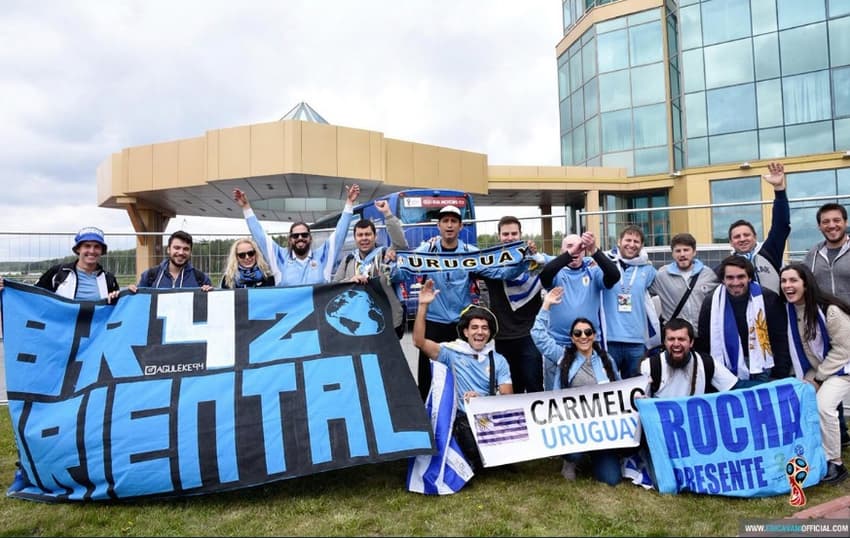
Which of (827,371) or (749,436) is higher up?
(827,371)

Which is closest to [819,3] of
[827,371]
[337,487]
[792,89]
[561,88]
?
[792,89]

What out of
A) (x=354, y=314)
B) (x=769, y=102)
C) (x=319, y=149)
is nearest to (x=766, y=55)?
(x=769, y=102)

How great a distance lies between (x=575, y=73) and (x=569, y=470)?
2775cm

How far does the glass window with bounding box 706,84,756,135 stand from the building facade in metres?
0.04

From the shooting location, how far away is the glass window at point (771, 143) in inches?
838

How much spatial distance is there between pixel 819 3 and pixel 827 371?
22922 millimetres

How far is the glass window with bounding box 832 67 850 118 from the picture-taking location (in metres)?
20.1

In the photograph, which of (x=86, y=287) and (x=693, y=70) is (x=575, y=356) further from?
(x=693, y=70)

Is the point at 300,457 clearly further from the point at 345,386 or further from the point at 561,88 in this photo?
the point at 561,88

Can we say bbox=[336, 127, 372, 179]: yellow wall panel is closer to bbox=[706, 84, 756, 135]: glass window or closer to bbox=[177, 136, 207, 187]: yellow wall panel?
bbox=[177, 136, 207, 187]: yellow wall panel

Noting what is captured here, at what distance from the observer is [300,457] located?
3.79m

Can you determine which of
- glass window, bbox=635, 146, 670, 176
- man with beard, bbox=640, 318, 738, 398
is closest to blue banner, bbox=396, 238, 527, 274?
man with beard, bbox=640, 318, 738, 398

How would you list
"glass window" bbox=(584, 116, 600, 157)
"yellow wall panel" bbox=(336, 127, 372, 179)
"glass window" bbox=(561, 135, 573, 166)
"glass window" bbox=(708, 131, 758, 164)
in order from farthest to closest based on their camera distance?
"glass window" bbox=(561, 135, 573, 166) < "glass window" bbox=(584, 116, 600, 157) < "glass window" bbox=(708, 131, 758, 164) < "yellow wall panel" bbox=(336, 127, 372, 179)

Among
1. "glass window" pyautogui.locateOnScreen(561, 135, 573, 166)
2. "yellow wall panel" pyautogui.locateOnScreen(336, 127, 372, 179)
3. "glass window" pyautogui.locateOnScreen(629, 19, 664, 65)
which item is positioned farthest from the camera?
"glass window" pyautogui.locateOnScreen(561, 135, 573, 166)
